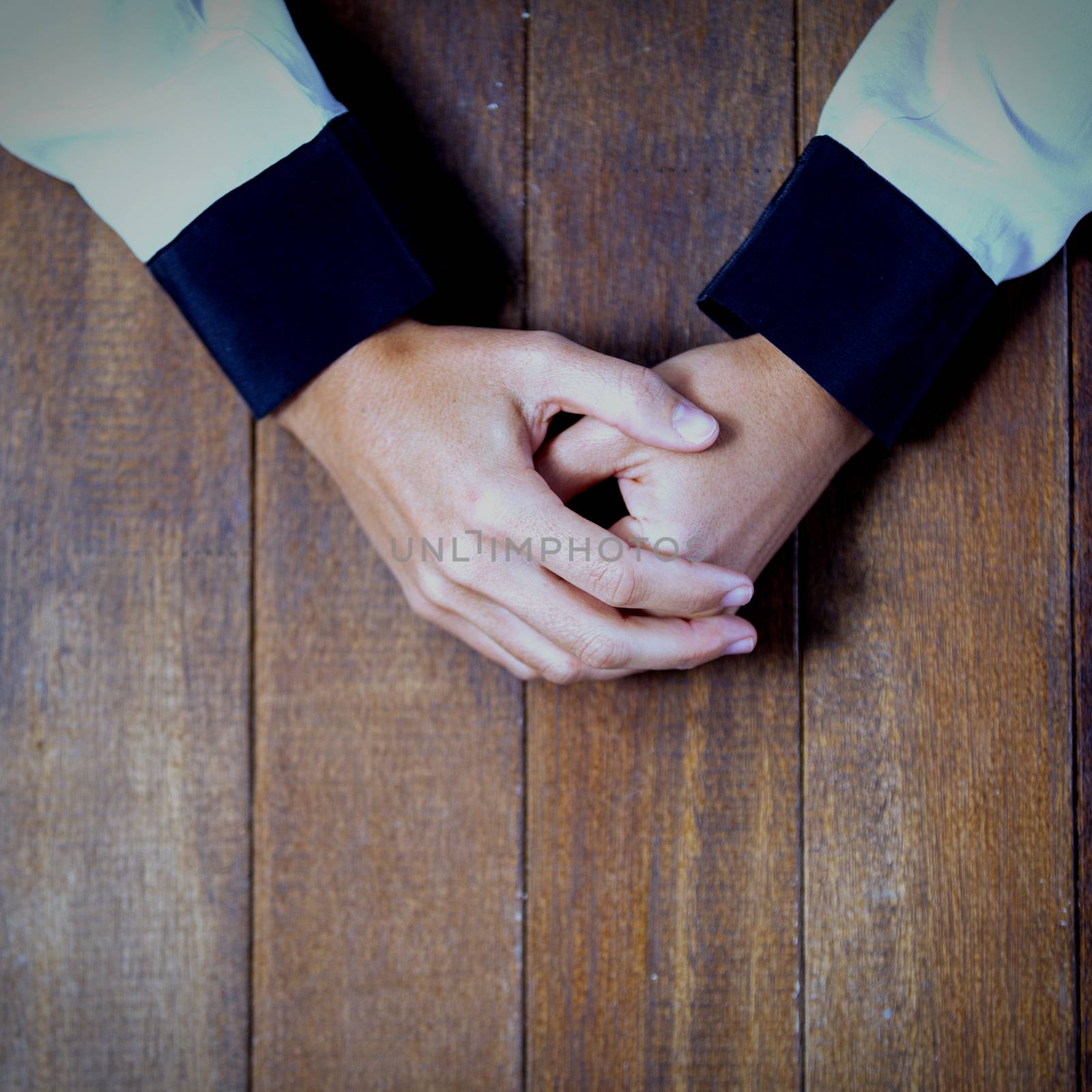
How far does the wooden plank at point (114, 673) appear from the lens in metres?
0.54

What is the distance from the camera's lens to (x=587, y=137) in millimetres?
557

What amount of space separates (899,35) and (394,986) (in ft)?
2.12

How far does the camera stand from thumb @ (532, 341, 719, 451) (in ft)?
1.44

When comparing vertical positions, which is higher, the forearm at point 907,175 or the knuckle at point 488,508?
the forearm at point 907,175

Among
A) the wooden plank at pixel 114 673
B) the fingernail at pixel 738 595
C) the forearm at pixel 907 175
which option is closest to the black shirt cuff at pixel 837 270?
the forearm at pixel 907 175

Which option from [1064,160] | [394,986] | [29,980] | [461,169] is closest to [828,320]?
[1064,160]

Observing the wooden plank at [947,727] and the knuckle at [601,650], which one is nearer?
the knuckle at [601,650]

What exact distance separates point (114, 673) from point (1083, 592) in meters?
0.66

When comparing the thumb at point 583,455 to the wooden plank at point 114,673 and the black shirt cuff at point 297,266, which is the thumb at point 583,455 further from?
the wooden plank at point 114,673

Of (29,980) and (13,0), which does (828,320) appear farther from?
(29,980)

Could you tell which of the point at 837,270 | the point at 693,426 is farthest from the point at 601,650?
the point at 837,270

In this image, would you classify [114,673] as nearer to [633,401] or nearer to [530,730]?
[530,730]

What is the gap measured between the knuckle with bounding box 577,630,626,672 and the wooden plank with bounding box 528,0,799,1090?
106 millimetres

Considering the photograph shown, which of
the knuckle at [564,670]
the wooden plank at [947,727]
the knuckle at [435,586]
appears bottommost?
the wooden plank at [947,727]
